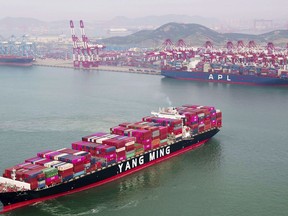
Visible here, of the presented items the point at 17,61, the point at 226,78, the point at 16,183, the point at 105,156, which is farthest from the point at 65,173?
the point at 17,61

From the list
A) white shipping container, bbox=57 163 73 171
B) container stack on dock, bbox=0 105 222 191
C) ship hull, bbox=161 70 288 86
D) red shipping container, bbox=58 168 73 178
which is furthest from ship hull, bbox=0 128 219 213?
ship hull, bbox=161 70 288 86

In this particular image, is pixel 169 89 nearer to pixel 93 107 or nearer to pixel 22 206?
pixel 93 107

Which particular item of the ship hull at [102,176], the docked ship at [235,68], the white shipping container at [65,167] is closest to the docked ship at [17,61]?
the docked ship at [235,68]

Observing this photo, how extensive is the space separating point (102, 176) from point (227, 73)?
66.5 meters

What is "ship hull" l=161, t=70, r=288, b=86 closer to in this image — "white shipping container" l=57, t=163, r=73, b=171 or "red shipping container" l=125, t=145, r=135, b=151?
"red shipping container" l=125, t=145, r=135, b=151

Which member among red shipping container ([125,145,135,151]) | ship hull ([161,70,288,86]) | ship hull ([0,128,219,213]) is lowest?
ship hull ([0,128,219,213])

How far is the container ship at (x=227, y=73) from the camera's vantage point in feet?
283

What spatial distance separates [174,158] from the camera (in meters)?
38.3

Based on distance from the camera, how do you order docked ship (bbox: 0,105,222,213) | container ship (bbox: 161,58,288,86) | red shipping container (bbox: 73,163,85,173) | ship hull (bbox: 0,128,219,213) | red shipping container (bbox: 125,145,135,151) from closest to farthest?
ship hull (bbox: 0,128,219,213)
docked ship (bbox: 0,105,222,213)
red shipping container (bbox: 73,163,85,173)
red shipping container (bbox: 125,145,135,151)
container ship (bbox: 161,58,288,86)

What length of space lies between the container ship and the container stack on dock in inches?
1765

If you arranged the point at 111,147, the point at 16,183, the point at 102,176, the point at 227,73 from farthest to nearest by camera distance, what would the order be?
the point at 227,73
the point at 111,147
the point at 102,176
the point at 16,183

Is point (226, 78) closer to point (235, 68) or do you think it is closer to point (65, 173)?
point (235, 68)

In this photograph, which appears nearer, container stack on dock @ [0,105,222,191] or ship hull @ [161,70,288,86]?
container stack on dock @ [0,105,222,191]

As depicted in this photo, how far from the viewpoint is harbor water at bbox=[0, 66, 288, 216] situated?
2847 cm
